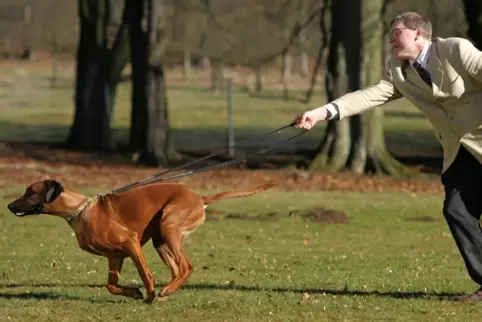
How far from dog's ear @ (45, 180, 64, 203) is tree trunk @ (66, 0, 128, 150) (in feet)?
69.9

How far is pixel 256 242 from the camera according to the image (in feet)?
46.5

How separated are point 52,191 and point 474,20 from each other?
16.2m

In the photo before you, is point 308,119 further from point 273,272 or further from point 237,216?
point 237,216

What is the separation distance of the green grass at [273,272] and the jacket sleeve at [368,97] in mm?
1505

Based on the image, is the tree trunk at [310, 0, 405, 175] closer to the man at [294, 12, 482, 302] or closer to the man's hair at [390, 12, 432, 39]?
the man at [294, 12, 482, 302]

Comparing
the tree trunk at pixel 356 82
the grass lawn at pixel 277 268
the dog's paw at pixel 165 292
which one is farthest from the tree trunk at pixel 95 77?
the dog's paw at pixel 165 292

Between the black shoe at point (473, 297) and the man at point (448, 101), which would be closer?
the man at point (448, 101)

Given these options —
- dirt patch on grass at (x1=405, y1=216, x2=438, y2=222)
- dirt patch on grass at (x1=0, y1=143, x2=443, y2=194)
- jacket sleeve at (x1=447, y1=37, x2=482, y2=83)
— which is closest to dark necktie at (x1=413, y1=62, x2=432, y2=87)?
jacket sleeve at (x1=447, y1=37, x2=482, y2=83)

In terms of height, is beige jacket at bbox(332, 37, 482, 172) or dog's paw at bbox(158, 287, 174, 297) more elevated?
beige jacket at bbox(332, 37, 482, 172)

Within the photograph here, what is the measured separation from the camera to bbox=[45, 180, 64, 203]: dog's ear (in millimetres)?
8742

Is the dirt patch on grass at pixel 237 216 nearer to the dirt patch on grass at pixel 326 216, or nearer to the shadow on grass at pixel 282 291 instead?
the dirt patch on grass at pixel 326 216

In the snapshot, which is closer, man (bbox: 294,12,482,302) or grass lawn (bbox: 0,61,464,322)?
man (bbox: 294,12,482,302)

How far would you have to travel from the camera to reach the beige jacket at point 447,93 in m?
8.42

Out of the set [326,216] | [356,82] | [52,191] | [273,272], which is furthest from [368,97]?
[356,82]
